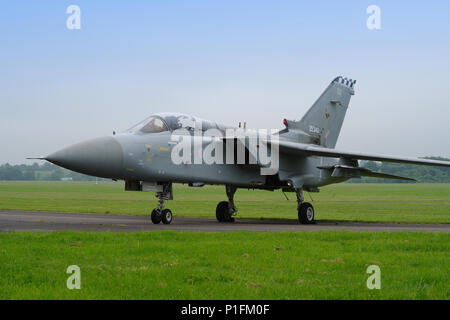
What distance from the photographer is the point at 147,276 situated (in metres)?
7.23

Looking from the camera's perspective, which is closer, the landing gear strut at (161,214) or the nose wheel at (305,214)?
the landing gear strut at (161,214)

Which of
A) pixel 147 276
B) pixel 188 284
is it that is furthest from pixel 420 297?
pixel 147 276

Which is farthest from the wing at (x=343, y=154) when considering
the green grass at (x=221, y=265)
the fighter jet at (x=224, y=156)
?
the green grass at (x=221, y=265)

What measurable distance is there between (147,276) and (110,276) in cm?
50

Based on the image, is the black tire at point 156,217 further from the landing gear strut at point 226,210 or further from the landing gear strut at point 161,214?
the landing gear strut at point 226,210

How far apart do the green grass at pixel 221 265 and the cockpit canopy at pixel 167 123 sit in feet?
18.3

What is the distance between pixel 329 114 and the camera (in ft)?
80.5

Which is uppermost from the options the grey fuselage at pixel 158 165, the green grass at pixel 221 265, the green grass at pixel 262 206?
the grey fuselage at pixel 158 165

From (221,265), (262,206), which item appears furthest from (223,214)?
(262,206)

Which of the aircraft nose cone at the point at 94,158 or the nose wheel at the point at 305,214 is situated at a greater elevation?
the aircraft nose cone at the point at 94,158

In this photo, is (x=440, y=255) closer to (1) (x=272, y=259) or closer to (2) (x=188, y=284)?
(1) (x=272, y=259)

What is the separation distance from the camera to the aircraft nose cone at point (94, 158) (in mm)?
14688

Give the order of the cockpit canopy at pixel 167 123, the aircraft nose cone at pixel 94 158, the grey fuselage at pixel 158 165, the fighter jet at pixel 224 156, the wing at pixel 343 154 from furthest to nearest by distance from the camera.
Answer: the wing at pixel 343 154 → the cockpit canopy at pixel 167 123 → the fighter jet at pixel 224 156 → the grey fuselage at pixel 158 165 → the aircraft nose cone at pixel 94 158

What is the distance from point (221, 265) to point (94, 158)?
26.2 feet
